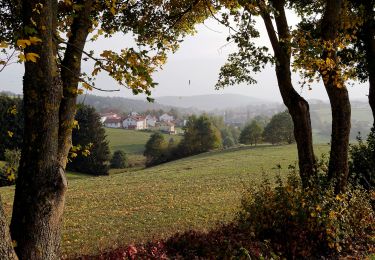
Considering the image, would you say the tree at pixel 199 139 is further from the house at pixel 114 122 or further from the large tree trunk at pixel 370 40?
the house at pixel 114 122

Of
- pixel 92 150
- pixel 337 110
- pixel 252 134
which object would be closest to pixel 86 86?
pixel 337 110

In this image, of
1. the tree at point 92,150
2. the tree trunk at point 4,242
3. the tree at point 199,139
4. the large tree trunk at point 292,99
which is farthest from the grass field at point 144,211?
the tree at point 199,139

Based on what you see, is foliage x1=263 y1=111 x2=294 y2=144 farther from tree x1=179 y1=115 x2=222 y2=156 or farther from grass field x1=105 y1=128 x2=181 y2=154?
grass field x1=105 y1=128 x2=181 y2=154

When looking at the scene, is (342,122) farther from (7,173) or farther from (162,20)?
(7,173)

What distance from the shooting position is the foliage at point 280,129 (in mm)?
83375

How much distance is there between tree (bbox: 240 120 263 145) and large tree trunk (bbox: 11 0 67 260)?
3443 inches

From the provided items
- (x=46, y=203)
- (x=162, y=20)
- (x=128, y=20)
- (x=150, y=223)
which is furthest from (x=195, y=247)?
(x=150, y=223)

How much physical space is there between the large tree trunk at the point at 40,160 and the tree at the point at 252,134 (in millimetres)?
87455

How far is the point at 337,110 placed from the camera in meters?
11.2

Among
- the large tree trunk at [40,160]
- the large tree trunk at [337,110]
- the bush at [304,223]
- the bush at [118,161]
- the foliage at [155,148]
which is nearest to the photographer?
the large tree trunk at [40,160]

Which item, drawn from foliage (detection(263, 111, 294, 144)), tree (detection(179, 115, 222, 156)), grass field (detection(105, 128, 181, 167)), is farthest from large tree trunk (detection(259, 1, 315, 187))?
grass field (detection(105, 128, 181, 167))

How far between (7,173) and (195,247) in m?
3.94

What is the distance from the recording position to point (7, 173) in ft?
21.4

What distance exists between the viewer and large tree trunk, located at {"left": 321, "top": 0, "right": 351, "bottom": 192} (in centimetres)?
1092
